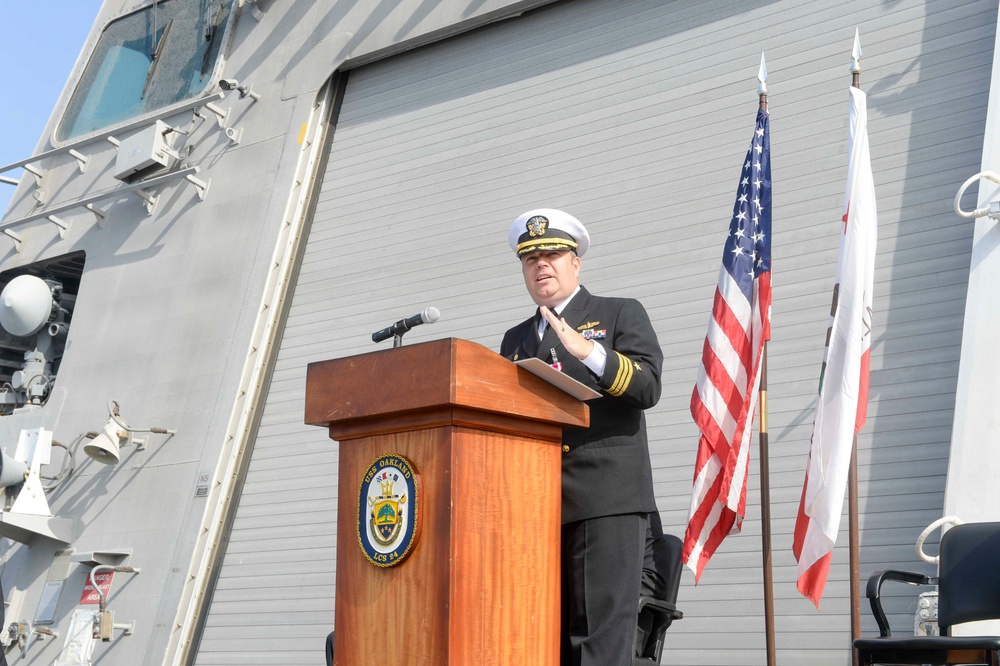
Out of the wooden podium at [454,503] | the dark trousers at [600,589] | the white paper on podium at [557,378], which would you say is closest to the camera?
the wooden podium at [454,503]

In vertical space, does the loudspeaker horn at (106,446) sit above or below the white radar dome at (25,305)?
below

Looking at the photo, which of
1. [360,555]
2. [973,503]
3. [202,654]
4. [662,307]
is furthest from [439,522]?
[202,654]

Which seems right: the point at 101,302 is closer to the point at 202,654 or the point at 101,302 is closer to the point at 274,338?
the point at 274,338

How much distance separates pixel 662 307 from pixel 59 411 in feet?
14.0

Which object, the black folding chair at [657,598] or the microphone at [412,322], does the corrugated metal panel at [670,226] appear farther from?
the microphone at [412,322]

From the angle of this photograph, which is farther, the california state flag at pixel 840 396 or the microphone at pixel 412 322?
the california state flag at pixel 840 396

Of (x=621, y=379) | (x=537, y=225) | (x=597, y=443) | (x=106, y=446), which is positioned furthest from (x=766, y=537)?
(x=106, y=446)

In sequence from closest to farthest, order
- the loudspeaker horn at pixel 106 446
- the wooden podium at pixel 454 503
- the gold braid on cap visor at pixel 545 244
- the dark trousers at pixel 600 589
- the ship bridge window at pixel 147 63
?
the wooden podium at pixel 454 503, the dark trousers at pixel 600 589, the gold braid on cap visor at pixel 545 244, the loudspeaker horn at pixel 106 446, the ship bridge window at pixel 147 63

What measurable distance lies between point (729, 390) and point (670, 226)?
1.73 m

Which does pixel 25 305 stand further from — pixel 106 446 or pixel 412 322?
pixel 412 322

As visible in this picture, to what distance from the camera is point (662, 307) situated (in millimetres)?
5129

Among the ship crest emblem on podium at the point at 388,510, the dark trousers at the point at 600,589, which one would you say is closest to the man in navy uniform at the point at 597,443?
the dark trousers at the point at 600,589

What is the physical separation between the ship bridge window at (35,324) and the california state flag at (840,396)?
5858 mm

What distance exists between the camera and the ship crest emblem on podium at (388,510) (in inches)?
88.9
